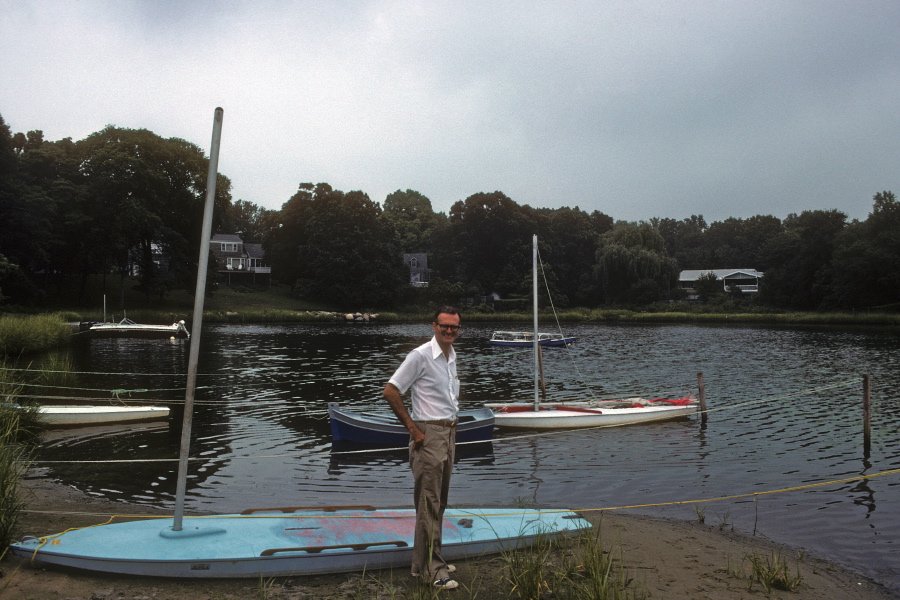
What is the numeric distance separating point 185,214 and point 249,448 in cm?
6104

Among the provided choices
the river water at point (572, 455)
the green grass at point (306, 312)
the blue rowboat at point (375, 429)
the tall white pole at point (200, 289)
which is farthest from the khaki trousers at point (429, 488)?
the green grass at point (306, 312)

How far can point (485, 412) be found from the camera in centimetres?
1567

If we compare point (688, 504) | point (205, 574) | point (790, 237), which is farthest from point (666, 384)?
point (790, 237)

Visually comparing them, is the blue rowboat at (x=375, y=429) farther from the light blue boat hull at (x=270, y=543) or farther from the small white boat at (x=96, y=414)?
the light blue boat hull at (x=270, y=543)

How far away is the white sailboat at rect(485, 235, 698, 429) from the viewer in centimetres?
1702

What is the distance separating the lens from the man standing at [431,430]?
596 centimetres

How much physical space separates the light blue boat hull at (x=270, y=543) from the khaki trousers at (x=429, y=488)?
0.69 metres

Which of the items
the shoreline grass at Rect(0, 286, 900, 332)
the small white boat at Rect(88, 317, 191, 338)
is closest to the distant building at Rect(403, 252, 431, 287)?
the shoreline grass at Rect(0, 286, 900, 332)

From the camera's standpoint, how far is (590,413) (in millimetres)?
17250

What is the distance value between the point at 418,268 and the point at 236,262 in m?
29.3

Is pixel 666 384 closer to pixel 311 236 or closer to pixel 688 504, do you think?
pixel 688 504

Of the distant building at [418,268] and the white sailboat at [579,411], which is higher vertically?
the distant building at [418,268]

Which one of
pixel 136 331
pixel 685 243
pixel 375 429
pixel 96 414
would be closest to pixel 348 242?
pixel 136 331

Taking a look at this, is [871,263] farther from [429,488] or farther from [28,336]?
[429,488]
